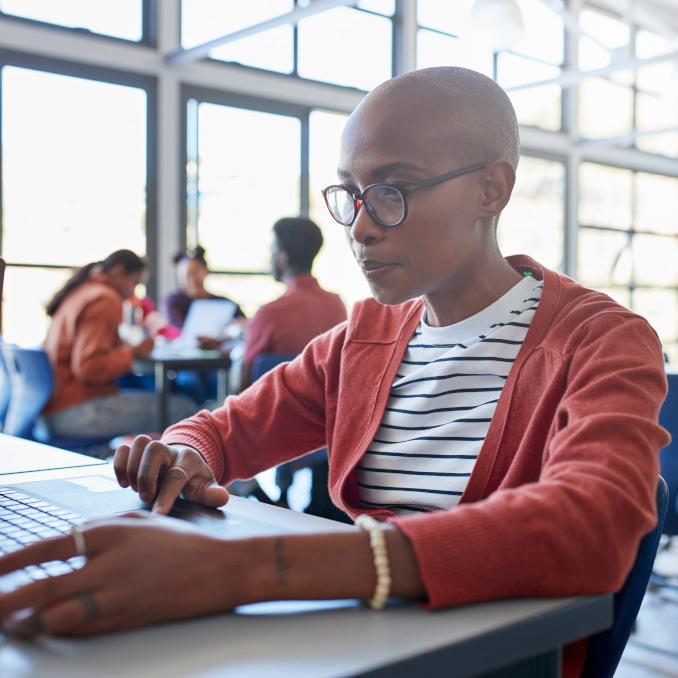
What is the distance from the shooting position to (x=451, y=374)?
115 centimetres

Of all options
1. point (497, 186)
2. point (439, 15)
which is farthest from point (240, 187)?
point (497, 186)

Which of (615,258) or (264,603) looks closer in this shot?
(264,603)

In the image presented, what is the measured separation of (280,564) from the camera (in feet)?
2.17

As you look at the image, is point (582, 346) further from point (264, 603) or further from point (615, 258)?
point (615, 258)

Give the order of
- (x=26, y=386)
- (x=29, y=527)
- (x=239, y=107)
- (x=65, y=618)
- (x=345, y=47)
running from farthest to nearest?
(x=345, y=47)
(x=239, y=107)
(x=26, y=386)
(x=29, y=527)
(x=65, y=618)

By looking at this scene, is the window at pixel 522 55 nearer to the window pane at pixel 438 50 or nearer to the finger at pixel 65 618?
the window pane at pixel 438 50

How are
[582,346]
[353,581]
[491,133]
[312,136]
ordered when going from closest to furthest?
[353,581]
[582,346]
[491,133]
[312,136]

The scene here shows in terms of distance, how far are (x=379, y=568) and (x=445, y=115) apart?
0.63 m

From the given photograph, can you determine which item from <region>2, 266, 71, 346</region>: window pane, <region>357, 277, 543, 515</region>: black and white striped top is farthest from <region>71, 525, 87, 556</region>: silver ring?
<region>2, 266, 71, 346</region>: window pane

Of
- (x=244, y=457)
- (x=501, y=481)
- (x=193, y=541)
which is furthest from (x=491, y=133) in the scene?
(x=193, y=541)

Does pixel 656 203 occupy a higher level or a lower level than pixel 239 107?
lower

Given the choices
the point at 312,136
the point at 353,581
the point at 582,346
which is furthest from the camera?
the point at 312,136

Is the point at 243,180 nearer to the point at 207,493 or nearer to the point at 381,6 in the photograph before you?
the point at 381,6

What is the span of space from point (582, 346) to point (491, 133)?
1.07ft
